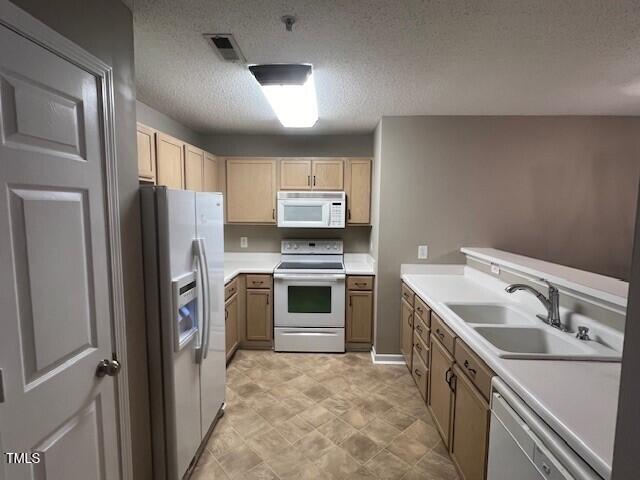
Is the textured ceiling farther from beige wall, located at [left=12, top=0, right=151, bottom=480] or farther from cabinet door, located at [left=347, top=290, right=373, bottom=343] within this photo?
cabinet door, located at [left=347, top=290, right=373, bottom=343]

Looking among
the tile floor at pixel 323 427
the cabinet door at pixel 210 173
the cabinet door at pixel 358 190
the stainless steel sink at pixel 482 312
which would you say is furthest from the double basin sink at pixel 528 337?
the cabinet door at pixel 210 173

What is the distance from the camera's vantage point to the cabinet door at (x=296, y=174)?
3.57 metres

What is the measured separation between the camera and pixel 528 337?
1.75 m

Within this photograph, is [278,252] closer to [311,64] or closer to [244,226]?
[244,226]

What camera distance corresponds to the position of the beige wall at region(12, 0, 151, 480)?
1.24 m

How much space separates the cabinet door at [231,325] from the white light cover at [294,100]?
Answer: 6.02 feet

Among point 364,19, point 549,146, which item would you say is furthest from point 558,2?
point 549,146

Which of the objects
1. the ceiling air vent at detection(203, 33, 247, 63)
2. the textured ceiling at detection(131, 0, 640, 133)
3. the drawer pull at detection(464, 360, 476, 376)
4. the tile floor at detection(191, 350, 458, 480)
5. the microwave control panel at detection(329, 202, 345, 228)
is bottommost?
the tile floor at detection(191, 350, 458, 480)

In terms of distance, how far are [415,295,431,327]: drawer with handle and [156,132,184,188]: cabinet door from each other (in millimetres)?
2203

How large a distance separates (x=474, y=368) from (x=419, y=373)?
3.61 feet

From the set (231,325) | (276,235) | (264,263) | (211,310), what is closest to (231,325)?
(231,325)

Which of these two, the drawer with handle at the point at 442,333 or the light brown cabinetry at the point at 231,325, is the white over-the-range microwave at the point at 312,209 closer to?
the light brown cabinetry at the point at 231,325

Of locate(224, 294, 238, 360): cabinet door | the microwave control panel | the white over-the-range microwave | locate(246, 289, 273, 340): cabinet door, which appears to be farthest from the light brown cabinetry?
the microwave control panel

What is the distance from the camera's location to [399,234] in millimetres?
3049
